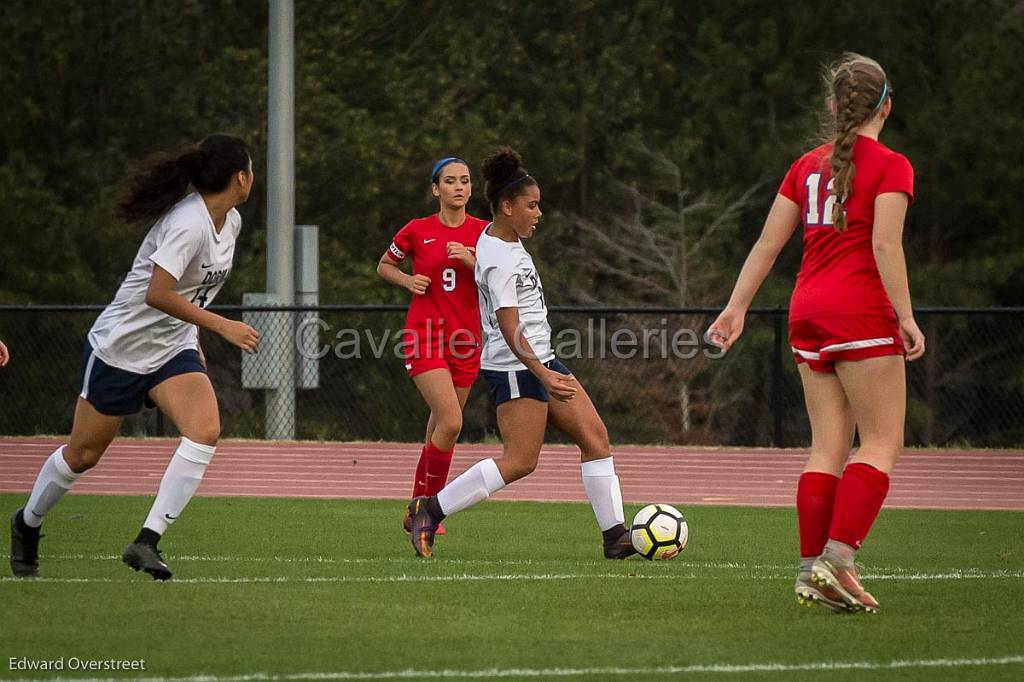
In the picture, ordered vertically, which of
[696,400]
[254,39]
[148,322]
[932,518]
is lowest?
[696,400]

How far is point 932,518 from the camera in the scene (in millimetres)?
Result: 11258

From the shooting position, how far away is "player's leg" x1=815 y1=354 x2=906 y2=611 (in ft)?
21.0

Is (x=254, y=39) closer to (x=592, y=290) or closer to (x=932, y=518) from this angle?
(x=592, y=290)

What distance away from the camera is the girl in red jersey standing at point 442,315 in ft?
31.1

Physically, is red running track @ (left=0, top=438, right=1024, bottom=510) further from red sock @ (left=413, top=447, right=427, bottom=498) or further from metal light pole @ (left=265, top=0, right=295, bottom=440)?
red sock @ (left=413, top=447, right=427, bottom=498)

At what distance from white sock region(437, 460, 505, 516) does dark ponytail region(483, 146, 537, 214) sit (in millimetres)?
1283

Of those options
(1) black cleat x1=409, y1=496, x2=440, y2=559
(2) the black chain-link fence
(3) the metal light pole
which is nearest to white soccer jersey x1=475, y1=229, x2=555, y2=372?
(1) black cleat x1=409, y1=496, x2=440, y2=559

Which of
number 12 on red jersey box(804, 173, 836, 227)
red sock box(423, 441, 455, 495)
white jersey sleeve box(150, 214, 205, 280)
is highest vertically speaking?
number 12 on red jersey box(804, 173, 836, 227)

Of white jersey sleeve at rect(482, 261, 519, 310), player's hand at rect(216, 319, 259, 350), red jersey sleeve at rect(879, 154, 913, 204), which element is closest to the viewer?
red jersey sleeve at rect(879, 154, 913, 204)

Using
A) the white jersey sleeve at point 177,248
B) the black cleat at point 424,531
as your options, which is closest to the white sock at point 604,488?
the black cleat at point 424,531

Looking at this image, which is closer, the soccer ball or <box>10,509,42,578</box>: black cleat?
<box>10,509,42,578</box>: black cleat

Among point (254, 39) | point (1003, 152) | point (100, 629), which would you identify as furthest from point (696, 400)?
point (100, 629)

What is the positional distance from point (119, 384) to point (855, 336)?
121 inches

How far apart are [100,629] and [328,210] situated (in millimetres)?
25373
